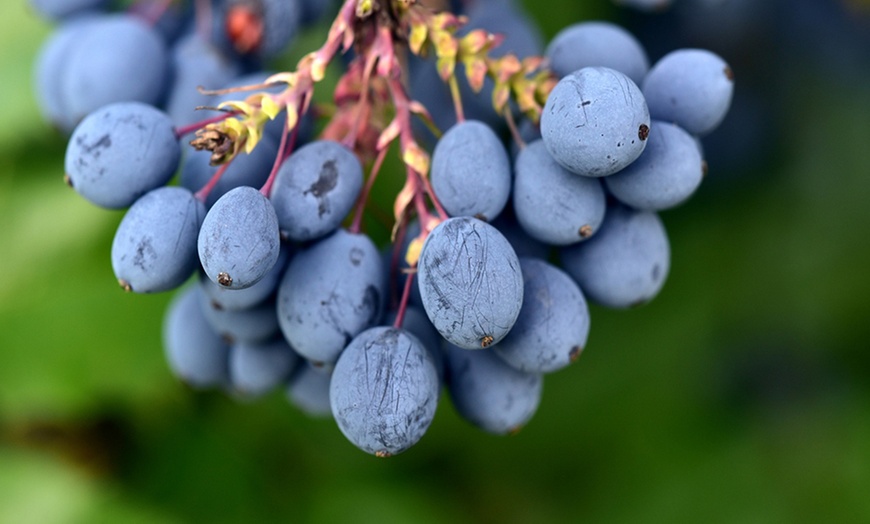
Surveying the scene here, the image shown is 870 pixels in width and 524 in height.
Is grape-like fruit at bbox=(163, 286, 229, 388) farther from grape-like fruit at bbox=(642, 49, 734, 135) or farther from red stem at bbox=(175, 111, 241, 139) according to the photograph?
grape-like fruit at bbox=(642, 49, 734, 135)

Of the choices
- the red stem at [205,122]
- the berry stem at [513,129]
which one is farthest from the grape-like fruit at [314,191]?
the berry stem at [513,129]

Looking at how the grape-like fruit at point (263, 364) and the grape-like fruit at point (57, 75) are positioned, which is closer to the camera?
the grape-like fruit at point (263, 364)

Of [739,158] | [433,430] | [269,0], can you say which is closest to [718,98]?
[269,0]

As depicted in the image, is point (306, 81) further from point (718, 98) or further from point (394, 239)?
point (718, 98)

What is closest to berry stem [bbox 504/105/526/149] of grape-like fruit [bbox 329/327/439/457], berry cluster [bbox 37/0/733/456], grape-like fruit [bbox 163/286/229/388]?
berry cluster [bbox 37/0/733/456]

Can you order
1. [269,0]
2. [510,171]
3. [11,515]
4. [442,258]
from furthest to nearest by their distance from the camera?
[11,515] → [269,0] → [510,171] → [442,258]

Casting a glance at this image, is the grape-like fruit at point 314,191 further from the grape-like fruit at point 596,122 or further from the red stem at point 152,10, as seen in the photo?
the red stem at point 152,10
